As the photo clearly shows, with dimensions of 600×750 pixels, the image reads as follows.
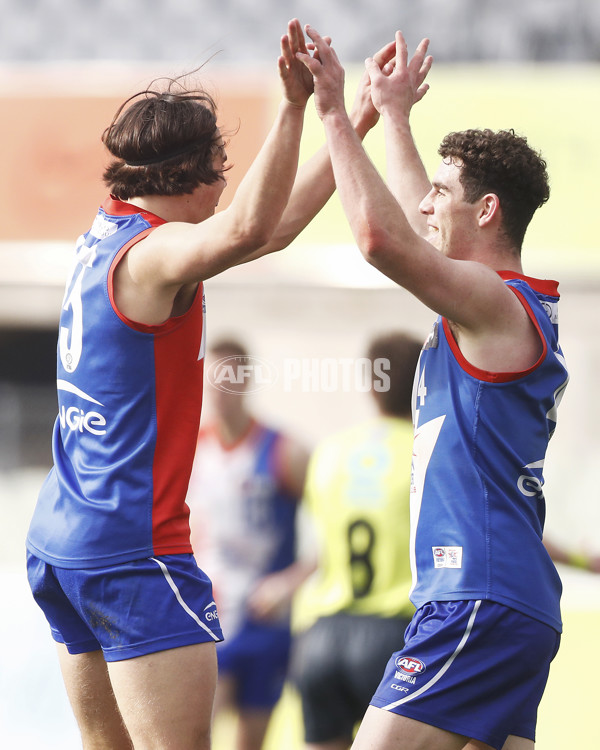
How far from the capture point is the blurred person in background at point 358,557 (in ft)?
10.0

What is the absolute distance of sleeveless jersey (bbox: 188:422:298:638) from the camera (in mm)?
3125

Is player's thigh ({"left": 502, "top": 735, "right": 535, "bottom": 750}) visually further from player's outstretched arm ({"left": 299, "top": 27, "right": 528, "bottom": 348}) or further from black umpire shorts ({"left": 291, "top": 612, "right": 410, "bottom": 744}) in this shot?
black umpire shorts ({"left": 291, "top": 612, "right": 410, "bottom": 744})

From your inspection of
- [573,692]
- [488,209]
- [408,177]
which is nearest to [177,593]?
[488,209]

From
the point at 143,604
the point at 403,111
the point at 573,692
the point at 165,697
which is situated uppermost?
the point at 403,111

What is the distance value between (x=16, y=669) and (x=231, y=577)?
807 millimetres

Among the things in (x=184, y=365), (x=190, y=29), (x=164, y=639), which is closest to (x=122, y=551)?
(x=164, y=639)

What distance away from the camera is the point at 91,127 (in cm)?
315

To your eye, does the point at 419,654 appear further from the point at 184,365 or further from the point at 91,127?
the point at 91,127

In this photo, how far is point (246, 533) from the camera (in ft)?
10.3

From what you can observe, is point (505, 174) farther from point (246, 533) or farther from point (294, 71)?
point (246, 533)

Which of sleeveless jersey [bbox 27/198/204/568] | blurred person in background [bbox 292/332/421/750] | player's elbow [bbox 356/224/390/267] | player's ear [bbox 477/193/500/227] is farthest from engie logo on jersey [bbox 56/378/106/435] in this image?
blurred person in background [bbox 292/332/421/750]

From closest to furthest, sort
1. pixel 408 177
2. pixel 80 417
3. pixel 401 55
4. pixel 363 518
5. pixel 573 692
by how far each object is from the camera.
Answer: pixel 80 417 < pixel 401 55 < pixel 408 177 < pixel 573 692 < pixel 363 518

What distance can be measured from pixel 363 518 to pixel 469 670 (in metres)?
1.35

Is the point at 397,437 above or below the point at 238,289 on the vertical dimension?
below
